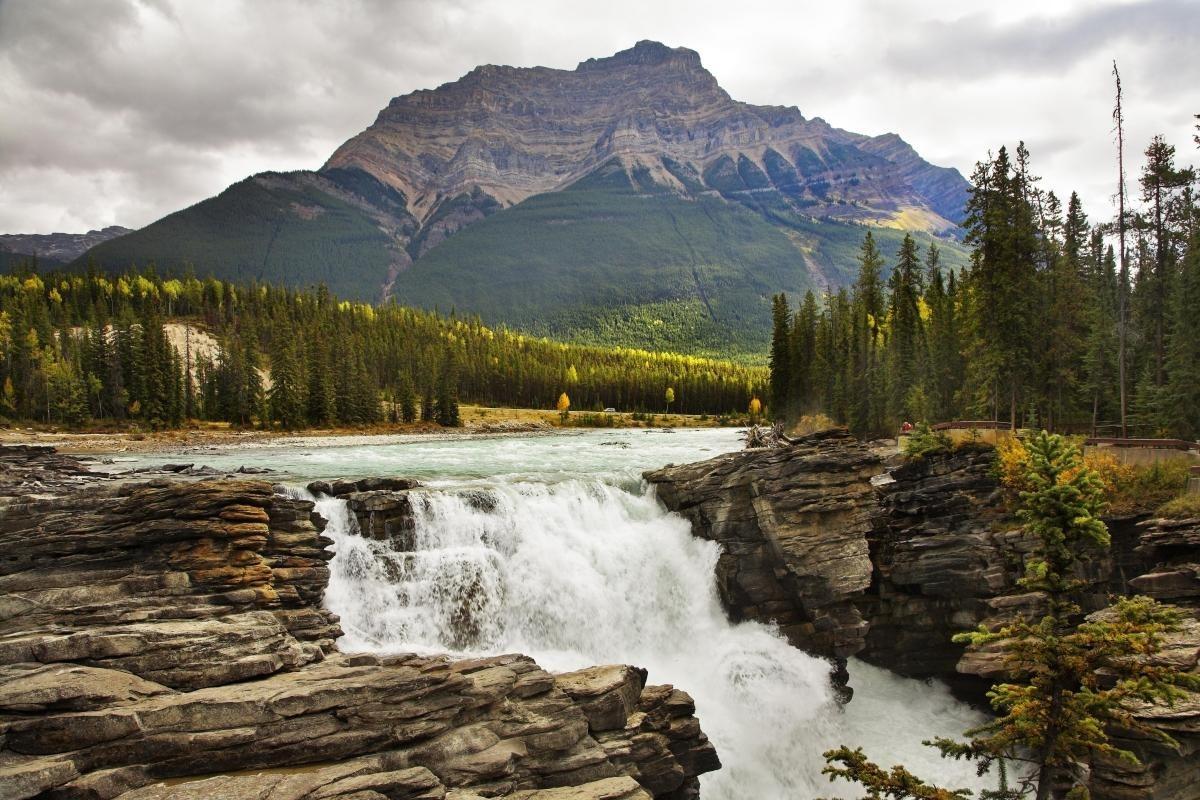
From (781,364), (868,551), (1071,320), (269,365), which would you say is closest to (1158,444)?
(868,551)

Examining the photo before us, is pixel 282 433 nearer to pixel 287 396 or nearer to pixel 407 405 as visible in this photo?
pixel 287 396

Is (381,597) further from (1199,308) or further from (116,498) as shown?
(1199,308)

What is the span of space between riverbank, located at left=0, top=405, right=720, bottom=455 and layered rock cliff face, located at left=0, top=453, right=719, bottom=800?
57.4 meters

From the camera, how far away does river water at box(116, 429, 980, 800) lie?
2375cm

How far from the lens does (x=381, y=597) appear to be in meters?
24.3

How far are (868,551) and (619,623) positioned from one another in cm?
1241

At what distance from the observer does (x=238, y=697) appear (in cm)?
1412

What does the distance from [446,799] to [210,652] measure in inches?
278

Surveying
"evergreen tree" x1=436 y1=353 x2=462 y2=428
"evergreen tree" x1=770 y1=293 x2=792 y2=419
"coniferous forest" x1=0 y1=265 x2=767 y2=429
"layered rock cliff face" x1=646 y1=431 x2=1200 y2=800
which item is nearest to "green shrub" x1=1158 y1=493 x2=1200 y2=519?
"layered rock cliff face" x1=646 y1=431 x2=1200 y2=800

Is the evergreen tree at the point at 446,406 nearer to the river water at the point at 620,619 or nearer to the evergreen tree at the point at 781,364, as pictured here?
the evergreen tree at the point at 781,364

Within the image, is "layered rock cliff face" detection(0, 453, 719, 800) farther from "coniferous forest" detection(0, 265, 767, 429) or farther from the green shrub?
"coniferous forest" detection(0, 265, 767, 429)

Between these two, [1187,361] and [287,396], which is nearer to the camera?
[1187,361]

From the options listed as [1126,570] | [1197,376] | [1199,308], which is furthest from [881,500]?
[1199,308]

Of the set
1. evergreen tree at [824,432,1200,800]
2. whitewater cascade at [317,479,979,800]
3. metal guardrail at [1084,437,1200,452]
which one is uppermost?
metal guardrail at [1084,437,1200,452]
